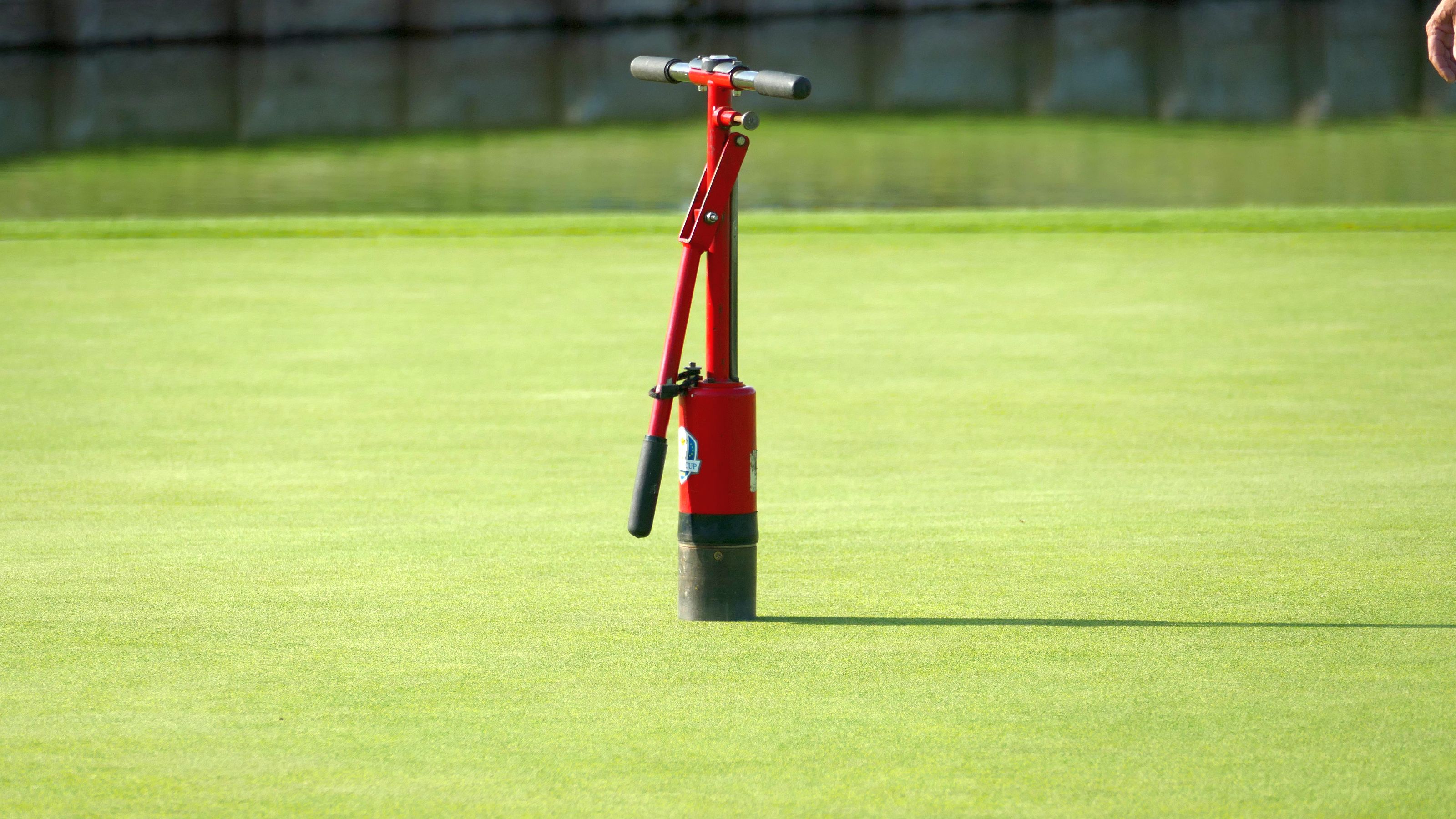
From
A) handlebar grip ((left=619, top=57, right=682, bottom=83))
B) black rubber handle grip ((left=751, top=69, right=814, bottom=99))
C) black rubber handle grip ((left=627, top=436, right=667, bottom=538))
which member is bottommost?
black rubber handle grip ((left=627, top=436, right=667, bottom=538))

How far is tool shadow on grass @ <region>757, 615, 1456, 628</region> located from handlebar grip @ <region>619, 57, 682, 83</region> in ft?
3.25

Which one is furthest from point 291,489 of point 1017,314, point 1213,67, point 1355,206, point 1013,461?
point 1213,67

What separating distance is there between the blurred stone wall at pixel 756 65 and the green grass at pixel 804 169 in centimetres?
75

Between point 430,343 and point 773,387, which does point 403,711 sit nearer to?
point 773,387

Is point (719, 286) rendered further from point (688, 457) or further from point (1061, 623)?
point (1061, 623)

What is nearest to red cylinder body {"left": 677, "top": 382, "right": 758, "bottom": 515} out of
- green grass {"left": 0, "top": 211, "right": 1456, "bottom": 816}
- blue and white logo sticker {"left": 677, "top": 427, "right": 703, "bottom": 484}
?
blue and white logo sticker {"left": 677, "top": 427, "right": 703, "bottom": 484}

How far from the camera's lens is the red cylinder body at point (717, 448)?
11.3ft

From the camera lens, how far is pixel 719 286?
3.46m

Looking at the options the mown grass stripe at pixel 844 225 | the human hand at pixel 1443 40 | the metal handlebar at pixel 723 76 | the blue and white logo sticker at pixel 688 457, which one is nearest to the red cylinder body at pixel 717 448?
the blue and white logo sticker at pixel 688 457

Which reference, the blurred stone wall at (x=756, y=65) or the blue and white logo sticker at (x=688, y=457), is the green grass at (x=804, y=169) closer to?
the blurred stone wall at (x=756, y=65)

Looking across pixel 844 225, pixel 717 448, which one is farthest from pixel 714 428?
pixel 844 225

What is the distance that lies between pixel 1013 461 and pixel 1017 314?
9.52ft

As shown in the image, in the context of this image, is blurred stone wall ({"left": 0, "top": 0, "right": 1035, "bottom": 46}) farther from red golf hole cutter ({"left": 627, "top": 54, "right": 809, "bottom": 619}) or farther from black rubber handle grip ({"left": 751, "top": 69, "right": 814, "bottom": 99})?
black rubber handle grip ({"left": 751, "top": 69, "right": 814, "bottom": 99})

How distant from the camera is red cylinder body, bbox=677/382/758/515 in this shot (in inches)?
135
